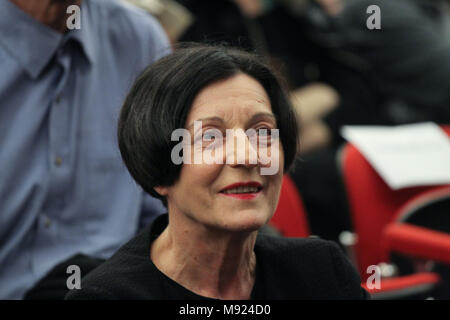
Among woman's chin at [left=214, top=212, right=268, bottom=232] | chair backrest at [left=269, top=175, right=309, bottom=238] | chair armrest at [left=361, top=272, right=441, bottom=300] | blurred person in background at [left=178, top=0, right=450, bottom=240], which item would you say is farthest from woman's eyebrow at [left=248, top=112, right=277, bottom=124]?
blurred person in background at [left=178, top=0, right=450, bottom=240]

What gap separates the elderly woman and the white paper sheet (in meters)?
0.83

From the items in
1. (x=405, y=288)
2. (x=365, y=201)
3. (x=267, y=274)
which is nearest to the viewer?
(x=267, y=274)

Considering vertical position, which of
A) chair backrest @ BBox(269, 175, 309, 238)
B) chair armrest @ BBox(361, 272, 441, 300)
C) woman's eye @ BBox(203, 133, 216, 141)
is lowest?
chair armrest @ BBox(361, 272, 441, 300)

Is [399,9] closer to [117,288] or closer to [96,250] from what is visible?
[96,250]

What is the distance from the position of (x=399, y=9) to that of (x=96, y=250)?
1850 millimetres

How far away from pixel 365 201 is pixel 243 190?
1.01 metres

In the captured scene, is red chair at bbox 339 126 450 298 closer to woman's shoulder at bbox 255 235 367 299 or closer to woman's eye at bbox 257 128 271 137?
woman's shoulder at bbox 255 235 367 299

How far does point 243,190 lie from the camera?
2.99 ft

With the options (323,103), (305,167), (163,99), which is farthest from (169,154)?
(323,103)

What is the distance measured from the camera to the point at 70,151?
55.1 inches

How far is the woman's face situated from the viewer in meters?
0.90

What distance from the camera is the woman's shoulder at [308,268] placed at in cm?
103

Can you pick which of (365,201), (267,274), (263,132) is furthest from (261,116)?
(365,201)

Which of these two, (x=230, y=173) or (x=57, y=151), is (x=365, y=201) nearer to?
(x=57, y=151)
